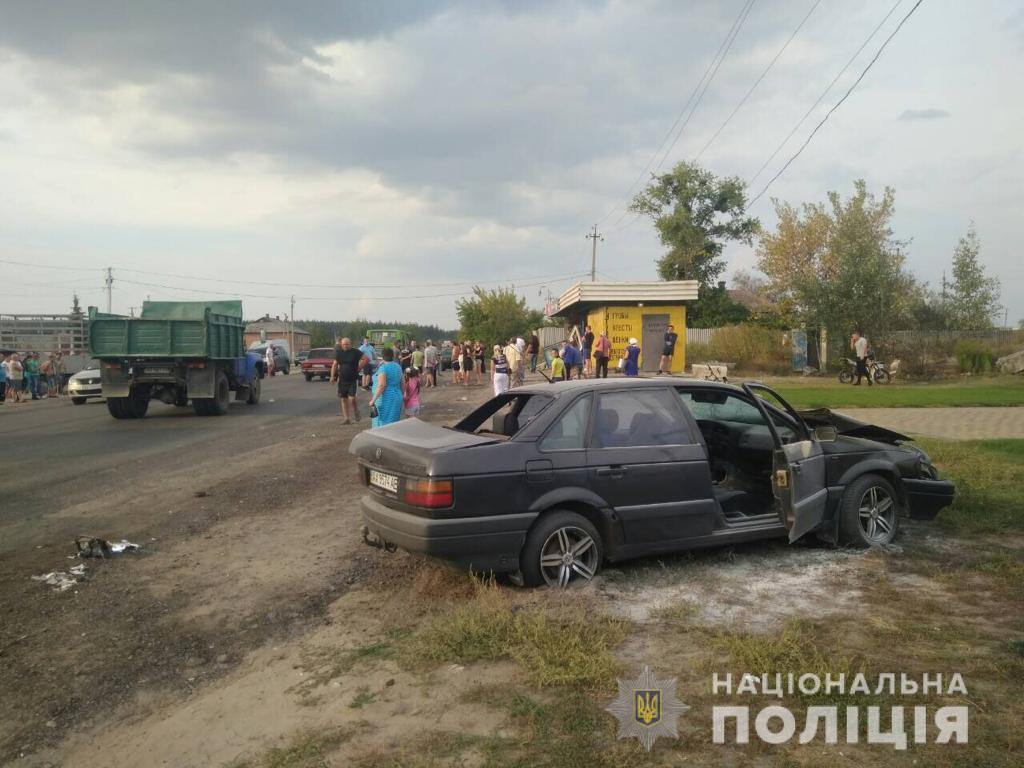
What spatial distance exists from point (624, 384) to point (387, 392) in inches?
198

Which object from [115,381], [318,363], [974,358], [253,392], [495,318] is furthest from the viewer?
[495,318]

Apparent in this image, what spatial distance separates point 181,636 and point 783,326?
1512 inches

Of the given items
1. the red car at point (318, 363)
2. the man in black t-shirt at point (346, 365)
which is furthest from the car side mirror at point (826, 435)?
Result: the red car at point (318, 363)

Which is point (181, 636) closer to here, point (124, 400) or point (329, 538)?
point (329, 538)

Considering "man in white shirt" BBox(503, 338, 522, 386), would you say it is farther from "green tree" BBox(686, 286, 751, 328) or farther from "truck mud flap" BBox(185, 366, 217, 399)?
"green tree" BBox(686, 286, 751, 328)

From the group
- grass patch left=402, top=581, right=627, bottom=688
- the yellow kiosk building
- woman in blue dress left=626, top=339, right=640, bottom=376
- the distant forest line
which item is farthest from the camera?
the distant forest line

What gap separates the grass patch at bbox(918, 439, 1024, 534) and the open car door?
1.86 m

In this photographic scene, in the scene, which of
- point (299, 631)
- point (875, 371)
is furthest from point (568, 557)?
point (875, 371)

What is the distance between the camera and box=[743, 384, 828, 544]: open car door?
5418 mm

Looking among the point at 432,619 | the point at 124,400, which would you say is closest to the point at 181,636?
the point at 432,619

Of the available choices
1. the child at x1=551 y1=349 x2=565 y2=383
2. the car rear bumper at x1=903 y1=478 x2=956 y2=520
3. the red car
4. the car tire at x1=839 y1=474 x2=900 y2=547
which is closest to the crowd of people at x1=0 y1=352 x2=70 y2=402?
the red car

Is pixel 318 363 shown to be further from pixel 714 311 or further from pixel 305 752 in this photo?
pixel 305 752

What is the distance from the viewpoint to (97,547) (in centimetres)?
614

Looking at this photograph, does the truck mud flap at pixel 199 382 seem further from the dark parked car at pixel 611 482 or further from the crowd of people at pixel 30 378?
the dark parked car at pixel 611 482
